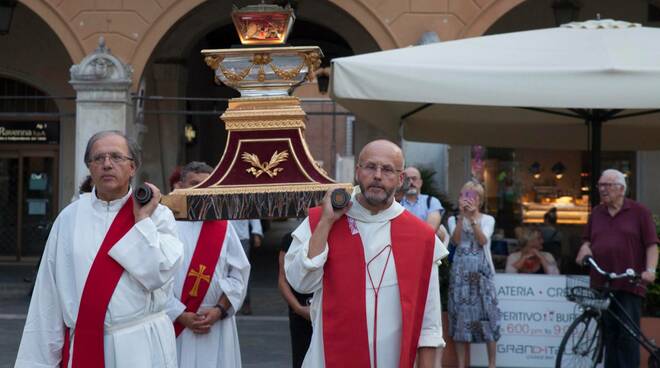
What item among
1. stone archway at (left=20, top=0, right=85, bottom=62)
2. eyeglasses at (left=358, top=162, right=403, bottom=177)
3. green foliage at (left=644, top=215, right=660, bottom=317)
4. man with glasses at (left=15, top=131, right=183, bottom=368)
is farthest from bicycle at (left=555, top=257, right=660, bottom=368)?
stone archway at (left=20, top=0, right=85, bottom=62)

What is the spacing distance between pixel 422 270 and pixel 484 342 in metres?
4.83

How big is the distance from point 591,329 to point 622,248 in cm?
75

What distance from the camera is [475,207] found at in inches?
373

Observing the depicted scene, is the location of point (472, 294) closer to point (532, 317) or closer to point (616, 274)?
point (532, 317)

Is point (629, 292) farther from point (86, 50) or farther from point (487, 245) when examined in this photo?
point (86, 50)

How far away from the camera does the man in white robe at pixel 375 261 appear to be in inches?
183

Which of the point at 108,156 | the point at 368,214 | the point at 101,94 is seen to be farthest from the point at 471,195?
the point at 101,94

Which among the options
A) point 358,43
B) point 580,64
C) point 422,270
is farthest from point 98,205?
point 358,43

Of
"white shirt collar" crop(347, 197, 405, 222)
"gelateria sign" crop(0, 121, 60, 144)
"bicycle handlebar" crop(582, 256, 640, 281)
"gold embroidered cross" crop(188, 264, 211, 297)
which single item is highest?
"gelateria sign" crop(0, 121, 60, 144)

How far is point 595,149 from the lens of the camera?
9422 mm

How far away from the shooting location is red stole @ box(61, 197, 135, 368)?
463 cm

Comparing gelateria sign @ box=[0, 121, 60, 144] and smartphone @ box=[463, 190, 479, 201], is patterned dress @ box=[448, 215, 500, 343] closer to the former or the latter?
smartphone @ box=[463, 190, 479, 201]

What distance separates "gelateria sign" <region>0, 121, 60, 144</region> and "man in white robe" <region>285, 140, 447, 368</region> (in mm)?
15952

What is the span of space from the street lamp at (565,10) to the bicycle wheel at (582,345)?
7325mm
